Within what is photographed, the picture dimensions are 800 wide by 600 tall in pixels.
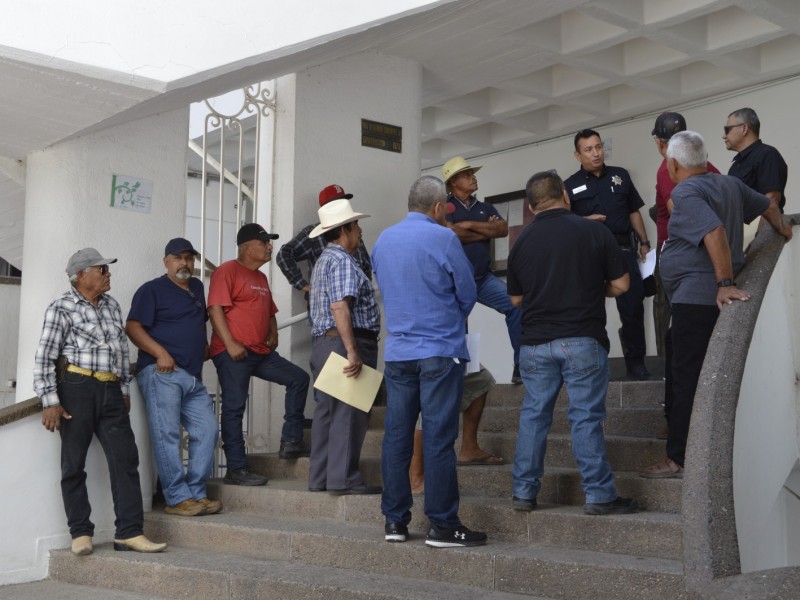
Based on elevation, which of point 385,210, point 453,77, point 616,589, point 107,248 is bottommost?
point 616,589

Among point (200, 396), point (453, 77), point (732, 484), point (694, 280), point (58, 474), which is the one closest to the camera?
point (732, 484)

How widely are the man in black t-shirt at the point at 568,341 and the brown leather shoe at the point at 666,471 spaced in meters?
0.21

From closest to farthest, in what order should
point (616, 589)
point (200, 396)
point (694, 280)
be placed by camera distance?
1. point (616, 589)
2. point (694, 280)
3. point (200, 396)

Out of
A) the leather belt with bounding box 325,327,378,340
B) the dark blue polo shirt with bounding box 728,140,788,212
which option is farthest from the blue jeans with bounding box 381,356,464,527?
the dark blue polo shirt with bounding box 728,140,788,212

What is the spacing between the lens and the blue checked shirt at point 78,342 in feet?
17.7

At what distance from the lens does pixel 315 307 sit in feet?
19.0

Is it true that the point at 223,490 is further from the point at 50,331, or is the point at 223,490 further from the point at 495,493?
the point at 495,493

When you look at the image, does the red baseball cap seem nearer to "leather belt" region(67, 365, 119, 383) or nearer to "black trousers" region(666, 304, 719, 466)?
"leather belt" region(67, 365, 119, 383)

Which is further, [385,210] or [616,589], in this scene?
[385,210]

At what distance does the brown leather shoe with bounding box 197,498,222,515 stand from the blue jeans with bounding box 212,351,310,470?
1.02 feet

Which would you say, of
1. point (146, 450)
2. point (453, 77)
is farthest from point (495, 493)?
point (453, 77)

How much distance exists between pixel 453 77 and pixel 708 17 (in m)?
2.02

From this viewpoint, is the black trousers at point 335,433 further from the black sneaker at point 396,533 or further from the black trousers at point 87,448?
Result: the black trousers at point 87,448

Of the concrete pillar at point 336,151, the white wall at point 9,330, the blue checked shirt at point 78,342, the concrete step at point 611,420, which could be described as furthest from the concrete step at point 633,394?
the white wall at point 9,330
